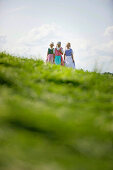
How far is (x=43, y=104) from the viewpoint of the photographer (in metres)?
3.42

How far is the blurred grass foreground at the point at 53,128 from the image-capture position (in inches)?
81.4

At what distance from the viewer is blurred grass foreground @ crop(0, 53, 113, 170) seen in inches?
81.4

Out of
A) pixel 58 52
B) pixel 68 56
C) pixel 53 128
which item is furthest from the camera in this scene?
pixel 58 52

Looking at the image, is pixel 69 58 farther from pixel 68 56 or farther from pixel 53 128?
pixel 53 128

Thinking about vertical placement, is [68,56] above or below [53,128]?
above

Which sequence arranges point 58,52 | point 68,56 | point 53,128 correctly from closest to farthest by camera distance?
point 53,128, point 68,56, point 58,52

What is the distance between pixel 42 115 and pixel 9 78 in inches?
81.5

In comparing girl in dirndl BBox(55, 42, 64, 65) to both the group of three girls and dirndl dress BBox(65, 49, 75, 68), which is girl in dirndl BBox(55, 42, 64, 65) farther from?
dirndl dress BBox(65, 49, 75, 68)

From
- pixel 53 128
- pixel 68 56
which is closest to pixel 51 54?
pixel 68 56

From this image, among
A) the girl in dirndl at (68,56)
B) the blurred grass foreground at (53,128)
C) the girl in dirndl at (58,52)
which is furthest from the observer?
the girl in dirndl at (58,52)

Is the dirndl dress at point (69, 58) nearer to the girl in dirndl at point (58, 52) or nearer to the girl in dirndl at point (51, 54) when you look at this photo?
the girl in dirndl at point (58, 52)

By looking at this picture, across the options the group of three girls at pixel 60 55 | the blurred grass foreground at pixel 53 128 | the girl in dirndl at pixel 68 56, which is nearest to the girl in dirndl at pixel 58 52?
the group of three girls at pixel 60 55

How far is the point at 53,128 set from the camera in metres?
2.64

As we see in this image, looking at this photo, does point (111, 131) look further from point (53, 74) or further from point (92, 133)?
point (53, 74)
